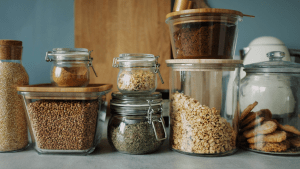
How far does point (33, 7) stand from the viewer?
1.39 m

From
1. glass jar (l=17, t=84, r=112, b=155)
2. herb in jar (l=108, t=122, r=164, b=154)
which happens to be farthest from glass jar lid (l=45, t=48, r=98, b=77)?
herb in jar (l=108, t=122, r=164, b=154)

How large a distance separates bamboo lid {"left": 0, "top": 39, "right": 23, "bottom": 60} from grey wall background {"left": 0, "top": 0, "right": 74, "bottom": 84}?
0.66 metres

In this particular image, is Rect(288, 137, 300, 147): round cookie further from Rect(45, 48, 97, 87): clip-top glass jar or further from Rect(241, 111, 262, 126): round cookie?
Rect(45, 48, 97, 87): clip-top glass jar

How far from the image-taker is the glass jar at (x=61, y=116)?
650 millimetres

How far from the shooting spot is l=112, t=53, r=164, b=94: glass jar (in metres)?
0.69

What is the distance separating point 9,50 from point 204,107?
61 centimetres

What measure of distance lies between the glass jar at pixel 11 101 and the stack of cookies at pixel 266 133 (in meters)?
0.71

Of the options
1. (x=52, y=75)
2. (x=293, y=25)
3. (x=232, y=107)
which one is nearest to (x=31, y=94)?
(x=52, y=75)

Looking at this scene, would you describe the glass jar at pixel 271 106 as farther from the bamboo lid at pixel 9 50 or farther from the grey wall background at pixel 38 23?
the grey wall background at pixel 38 23

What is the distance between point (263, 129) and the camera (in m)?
0.70

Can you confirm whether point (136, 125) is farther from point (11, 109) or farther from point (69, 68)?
point (11, 109)

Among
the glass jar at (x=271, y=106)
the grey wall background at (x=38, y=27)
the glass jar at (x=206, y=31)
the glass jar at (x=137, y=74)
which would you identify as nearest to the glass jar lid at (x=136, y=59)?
the glass jar at (x=137, y=74)

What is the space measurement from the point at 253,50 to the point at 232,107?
1.77 feet

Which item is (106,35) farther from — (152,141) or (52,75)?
(152,141)
